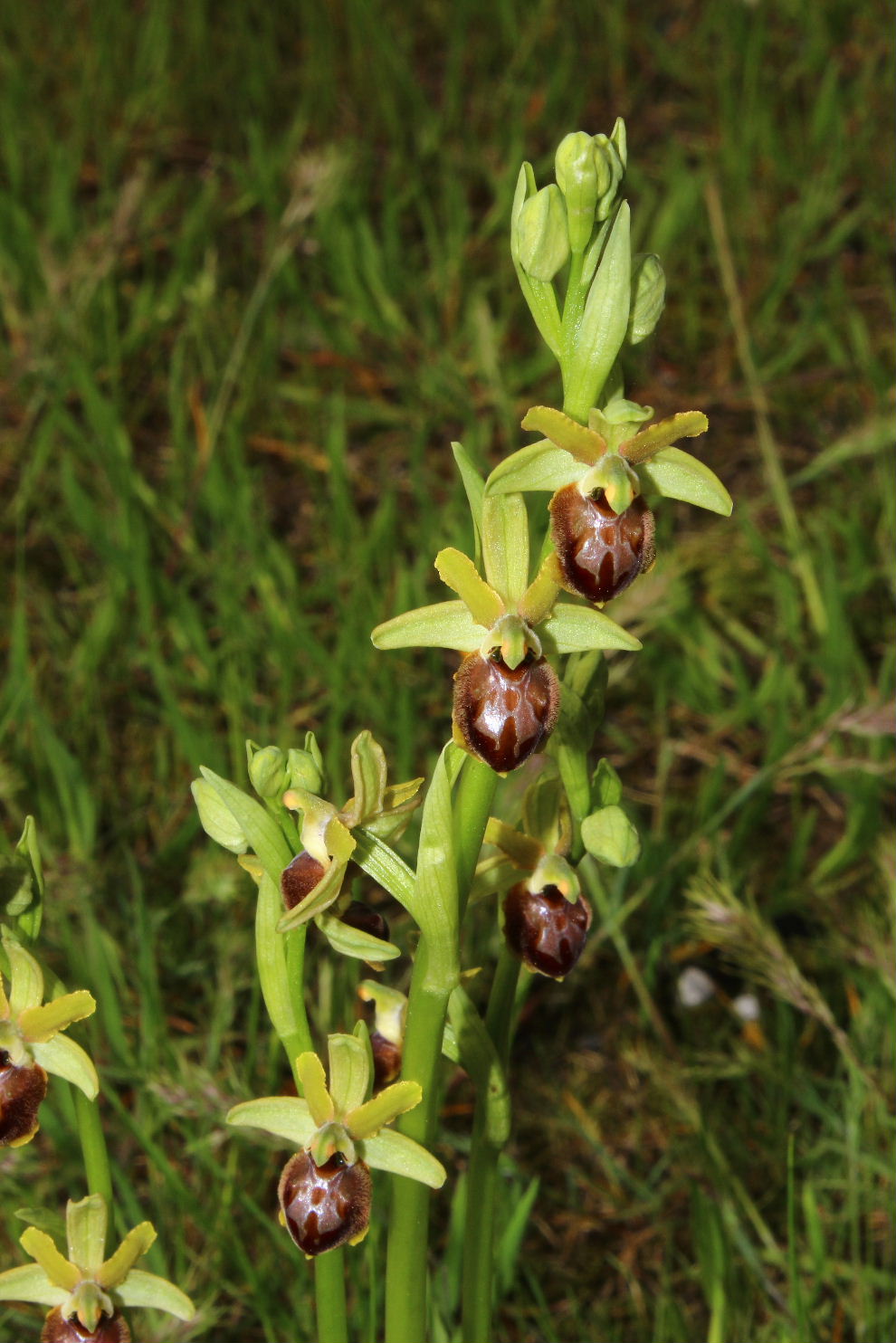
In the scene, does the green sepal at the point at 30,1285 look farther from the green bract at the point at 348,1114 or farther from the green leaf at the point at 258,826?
the green leaf at the point at 258,826

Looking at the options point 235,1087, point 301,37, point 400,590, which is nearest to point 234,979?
point 235,1087

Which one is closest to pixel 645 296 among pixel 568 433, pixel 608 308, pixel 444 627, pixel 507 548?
pixel 608 308

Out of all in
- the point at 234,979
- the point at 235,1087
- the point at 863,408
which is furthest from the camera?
the point at 863,408

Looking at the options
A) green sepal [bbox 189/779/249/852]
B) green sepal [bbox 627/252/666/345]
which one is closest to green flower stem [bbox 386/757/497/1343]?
green sepal [bbox 189/779/249/852]

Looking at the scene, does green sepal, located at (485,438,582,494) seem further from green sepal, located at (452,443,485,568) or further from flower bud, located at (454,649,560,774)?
flower bud, located at (454,649,560,774)

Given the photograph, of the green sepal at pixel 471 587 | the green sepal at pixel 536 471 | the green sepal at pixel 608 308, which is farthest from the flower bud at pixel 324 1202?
the green sepal at pixel 608 308

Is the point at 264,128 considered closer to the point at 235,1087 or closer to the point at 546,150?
the point at 546,150
